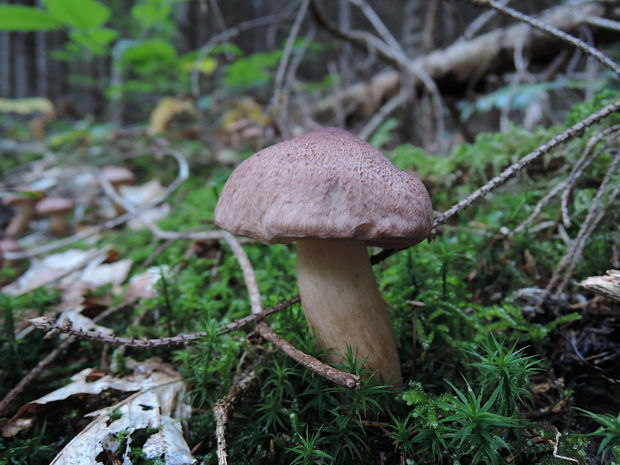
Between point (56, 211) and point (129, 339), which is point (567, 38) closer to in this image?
point (129, 339)

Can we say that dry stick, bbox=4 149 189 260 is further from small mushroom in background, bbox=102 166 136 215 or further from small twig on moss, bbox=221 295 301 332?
small twig on moss, bbox=221 295 301 332

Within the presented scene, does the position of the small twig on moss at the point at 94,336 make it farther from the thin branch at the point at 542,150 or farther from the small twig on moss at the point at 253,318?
the thin branch at the point at 542,150

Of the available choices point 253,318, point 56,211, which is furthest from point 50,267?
point 253,318

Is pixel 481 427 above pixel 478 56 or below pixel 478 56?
below

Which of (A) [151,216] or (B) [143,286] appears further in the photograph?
(A) [151,216]

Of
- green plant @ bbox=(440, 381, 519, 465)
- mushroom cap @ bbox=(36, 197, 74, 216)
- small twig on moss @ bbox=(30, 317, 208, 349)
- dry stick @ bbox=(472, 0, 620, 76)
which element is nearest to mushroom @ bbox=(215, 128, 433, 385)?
green plant @ bbox=(440, 381, 519, 465)

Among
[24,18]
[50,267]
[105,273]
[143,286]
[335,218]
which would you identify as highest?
[24,18]

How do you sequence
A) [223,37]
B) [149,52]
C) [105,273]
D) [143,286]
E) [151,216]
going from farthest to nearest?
[149,52] → [151,216] → [223,37] → [105,273] → [143,286]
